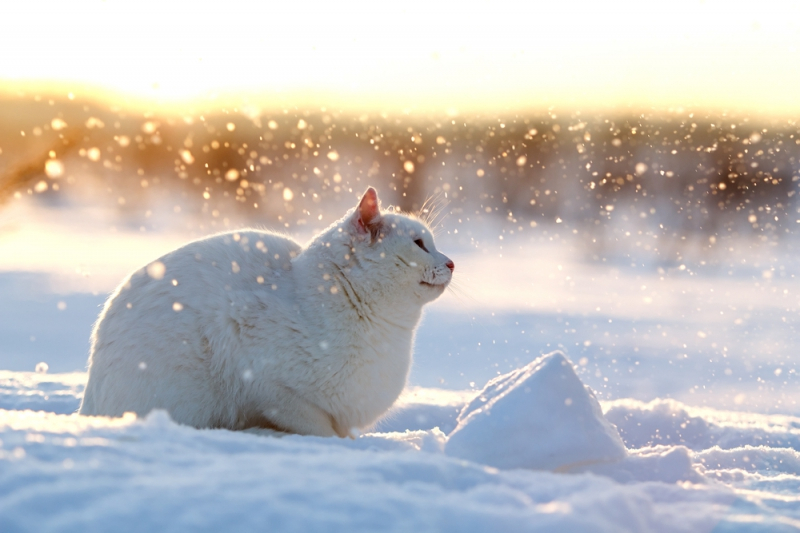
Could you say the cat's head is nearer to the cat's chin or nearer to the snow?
the cat's chin

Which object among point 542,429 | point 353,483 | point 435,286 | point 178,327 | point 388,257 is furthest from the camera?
point 435,286

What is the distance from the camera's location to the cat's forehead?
4090 mm

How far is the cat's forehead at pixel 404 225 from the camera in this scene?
4.09 metres

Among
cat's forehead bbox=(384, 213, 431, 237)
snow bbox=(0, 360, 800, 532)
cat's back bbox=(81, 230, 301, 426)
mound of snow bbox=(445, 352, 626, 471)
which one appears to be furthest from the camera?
cat's forehead bbox=(384, 213, 431, 237)

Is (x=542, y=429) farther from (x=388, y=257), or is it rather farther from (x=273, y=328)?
(x=273, y=328)

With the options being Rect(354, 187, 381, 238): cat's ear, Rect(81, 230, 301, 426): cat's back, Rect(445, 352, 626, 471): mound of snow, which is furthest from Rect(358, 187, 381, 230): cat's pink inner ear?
Rect(445, 352, 626, 471): mound of snow

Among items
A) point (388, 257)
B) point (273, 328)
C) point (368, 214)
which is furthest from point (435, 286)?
point (273, 328)

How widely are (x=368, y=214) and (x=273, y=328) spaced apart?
87 centimetres

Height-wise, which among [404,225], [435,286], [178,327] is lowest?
[178,327]

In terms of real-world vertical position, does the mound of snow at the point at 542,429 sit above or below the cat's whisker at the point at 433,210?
below

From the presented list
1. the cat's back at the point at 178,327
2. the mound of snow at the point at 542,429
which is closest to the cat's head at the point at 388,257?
the cat's back at the point at 178,327

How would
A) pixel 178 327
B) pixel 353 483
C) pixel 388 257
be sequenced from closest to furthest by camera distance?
pixel 353 483
pixel 178 327
pixel 388 257

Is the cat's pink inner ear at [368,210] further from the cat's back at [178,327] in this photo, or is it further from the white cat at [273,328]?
the cat's back at [178,327]

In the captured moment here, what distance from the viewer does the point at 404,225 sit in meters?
4.14
